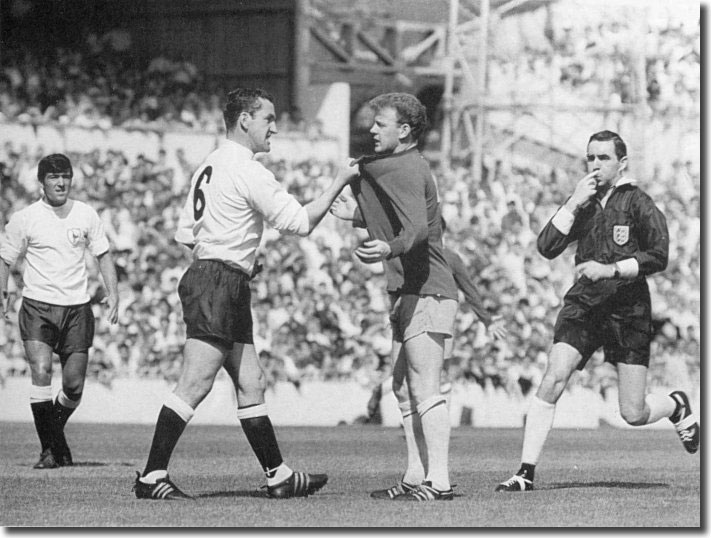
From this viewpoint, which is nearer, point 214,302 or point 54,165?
point 214,302

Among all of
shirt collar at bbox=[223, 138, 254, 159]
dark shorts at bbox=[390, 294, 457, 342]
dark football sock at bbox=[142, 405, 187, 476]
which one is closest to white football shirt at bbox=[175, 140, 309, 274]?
shirt collar at bbox=[223, 138, 254, 159]

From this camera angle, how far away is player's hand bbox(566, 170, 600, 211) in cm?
648

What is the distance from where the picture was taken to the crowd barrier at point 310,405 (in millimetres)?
11617

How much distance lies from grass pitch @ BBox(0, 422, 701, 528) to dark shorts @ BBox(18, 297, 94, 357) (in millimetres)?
696

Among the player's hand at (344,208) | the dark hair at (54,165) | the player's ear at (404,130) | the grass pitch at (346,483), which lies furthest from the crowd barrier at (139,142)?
the player's ear at (404,130)

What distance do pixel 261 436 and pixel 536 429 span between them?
1.42 m

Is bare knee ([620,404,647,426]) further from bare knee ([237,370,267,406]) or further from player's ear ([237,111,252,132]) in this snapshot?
player's ear ([237,111,252,132])

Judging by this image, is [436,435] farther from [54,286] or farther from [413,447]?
[54,286]

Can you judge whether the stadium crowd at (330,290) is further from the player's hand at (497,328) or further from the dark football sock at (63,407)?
the player's hand at (497,328)

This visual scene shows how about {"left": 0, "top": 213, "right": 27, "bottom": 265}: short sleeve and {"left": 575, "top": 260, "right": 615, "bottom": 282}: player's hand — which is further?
{"left": 0, "top": 213, "right": 27, "bottom": 265}: short sleeve

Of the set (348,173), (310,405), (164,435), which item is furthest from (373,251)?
(310,405)

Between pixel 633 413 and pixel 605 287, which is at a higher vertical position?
pixel 605 287

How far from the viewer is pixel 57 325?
7457 mm

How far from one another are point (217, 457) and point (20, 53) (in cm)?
772
